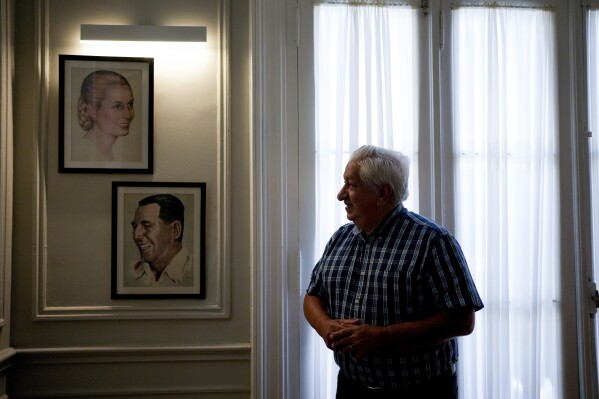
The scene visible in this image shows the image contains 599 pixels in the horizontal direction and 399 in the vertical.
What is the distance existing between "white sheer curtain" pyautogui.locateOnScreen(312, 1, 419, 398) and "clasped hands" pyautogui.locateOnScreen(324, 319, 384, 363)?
26.5 inches

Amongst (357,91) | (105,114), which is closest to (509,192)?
(357,91)

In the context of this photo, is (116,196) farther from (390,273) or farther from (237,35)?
(390,273)

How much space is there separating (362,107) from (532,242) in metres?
1.07

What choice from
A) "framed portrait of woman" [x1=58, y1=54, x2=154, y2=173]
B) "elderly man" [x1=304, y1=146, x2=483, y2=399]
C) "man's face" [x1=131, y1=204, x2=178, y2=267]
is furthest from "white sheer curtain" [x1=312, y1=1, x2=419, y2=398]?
"framed portrait of woman" [x1=58, y1=54, x2=154, y2=173]

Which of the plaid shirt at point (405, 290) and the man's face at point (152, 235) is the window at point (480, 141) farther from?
the man's face at point (152, 235)

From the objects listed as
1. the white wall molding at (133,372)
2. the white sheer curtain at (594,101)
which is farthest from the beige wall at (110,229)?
the white sheer curtain at (594,101)

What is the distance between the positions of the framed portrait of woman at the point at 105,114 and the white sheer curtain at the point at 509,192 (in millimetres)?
1514

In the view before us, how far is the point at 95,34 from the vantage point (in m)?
2.52

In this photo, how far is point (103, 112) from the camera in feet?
8.37

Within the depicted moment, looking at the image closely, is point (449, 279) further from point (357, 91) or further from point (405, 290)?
point (357, 91)

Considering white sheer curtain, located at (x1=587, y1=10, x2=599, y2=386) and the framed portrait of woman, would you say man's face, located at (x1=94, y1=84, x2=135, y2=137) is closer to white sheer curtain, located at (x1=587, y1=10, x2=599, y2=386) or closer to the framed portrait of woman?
the framed portrait of woman

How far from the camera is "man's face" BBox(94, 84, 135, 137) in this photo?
2.55 meters

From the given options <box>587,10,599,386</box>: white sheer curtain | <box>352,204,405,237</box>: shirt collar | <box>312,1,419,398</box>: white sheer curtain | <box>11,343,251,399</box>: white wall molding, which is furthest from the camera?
<box>587,10,599,386</box>: white sheer curtain

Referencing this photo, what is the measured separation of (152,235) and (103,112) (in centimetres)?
62
